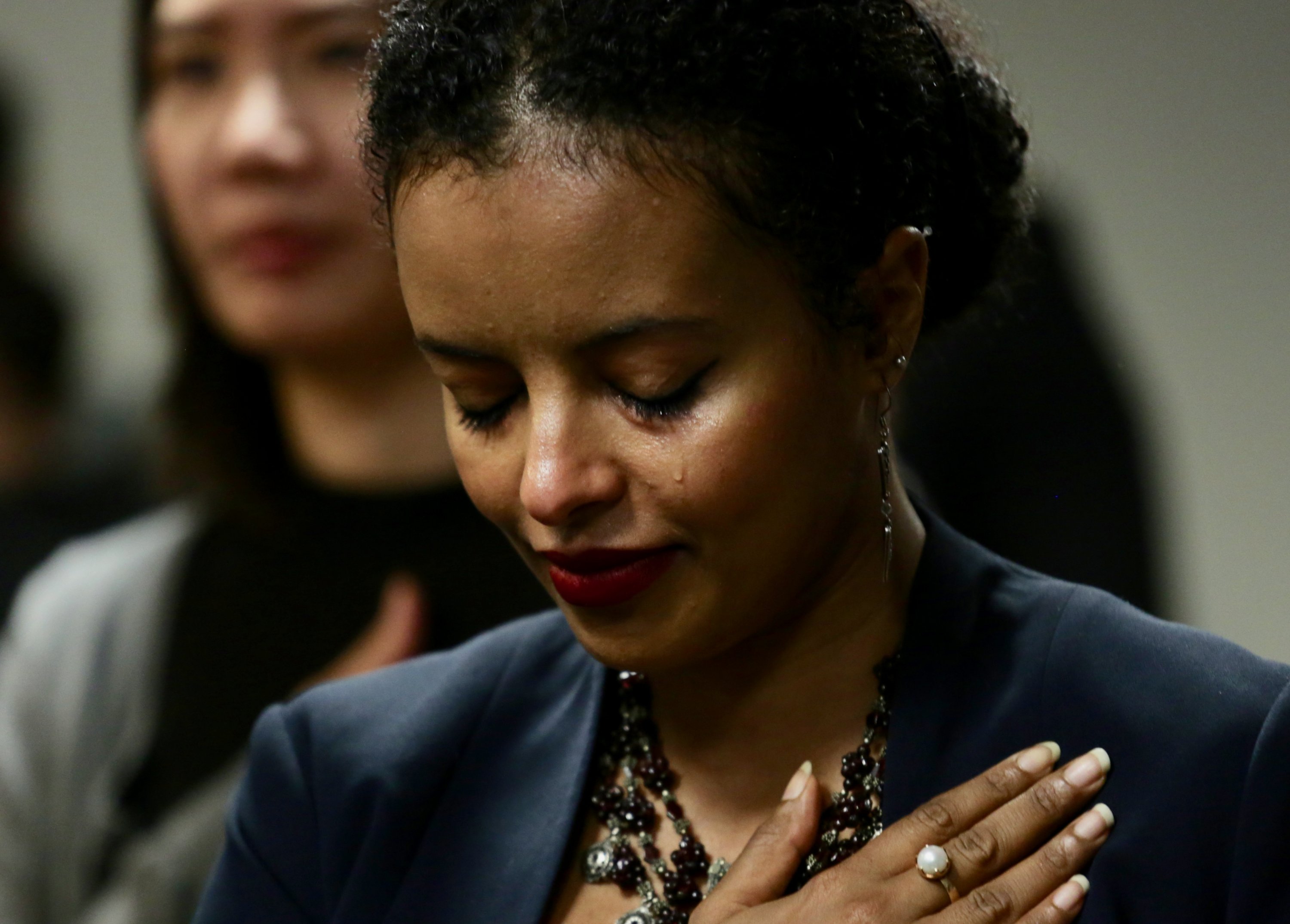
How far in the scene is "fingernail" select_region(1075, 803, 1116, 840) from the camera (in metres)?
0.83

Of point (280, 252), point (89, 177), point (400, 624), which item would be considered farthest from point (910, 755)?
point (89, 177)

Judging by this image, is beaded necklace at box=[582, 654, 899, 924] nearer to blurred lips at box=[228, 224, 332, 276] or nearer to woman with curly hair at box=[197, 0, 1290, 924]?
woman with curly hair at box=[197, 0, 1290, 924]

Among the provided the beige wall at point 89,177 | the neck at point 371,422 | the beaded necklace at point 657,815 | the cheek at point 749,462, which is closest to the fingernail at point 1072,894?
the beaded necklace at point 657,815

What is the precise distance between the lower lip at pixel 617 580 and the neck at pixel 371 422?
0.60 m

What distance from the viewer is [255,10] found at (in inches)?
56.4

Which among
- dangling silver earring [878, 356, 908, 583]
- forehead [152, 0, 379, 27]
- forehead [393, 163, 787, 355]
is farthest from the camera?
forehead [152, 0, 379, 27]

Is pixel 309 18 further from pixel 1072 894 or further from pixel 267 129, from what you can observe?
pixel 1072 894

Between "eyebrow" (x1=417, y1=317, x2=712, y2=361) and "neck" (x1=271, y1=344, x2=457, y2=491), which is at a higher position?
"eyebrow" (x1=417, y1=317, x2=712, y2=361)

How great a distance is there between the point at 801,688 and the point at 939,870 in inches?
5.9

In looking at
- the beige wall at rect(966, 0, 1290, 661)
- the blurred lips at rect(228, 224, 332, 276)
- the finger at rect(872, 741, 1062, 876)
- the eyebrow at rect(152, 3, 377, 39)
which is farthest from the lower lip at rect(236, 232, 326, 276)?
the finger at rect(872, 741, 1062, 876)

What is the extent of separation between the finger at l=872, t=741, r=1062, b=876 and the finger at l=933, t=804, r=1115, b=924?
30mm

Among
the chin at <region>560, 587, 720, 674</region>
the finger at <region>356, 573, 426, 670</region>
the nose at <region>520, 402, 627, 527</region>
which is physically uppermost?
the nose at <region>520, 402, 627, 527</region>

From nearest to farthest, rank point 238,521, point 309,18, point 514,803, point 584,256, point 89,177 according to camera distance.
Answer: point 584,256
point 514,803
point 309,18
point 238,521
point 89,177

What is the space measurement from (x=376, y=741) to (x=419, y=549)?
442 mm
